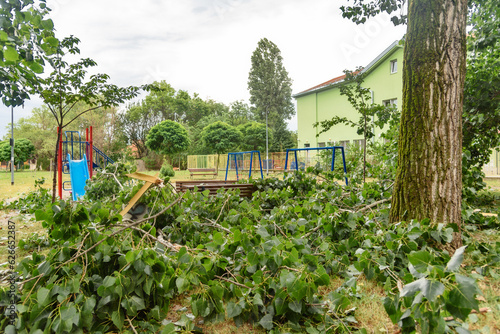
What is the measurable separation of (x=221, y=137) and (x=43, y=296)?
25341 millimetres

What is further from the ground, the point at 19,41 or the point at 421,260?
the point at 19,41

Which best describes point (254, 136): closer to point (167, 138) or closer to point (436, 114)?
point (167, 138)

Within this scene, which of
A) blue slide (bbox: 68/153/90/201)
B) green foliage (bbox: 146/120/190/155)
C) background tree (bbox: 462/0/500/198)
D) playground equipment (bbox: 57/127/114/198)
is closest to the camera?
background tree (bbox: 462/0/500/198)

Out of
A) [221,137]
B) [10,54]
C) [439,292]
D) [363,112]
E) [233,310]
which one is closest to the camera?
[439,292]

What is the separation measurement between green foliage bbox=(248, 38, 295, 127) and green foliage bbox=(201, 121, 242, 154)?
462 inches

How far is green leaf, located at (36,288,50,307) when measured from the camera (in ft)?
4.62

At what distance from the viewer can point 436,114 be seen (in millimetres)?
2377

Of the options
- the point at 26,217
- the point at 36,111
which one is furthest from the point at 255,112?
the point at 26,217

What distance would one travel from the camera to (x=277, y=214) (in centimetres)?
303

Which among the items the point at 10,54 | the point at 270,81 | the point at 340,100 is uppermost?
the point at 270,81

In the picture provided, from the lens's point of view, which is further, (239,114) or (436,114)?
(239,114)

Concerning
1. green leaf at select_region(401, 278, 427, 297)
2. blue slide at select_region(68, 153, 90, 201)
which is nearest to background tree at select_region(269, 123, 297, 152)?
blue slide at select_region(68, 153, 90, 201)

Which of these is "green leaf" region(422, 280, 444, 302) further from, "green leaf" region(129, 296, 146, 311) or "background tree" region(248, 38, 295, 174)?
"background tree" region(248, 38, 295, 174)

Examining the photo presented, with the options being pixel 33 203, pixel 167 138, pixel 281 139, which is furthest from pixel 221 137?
Result: pixel 33 203
